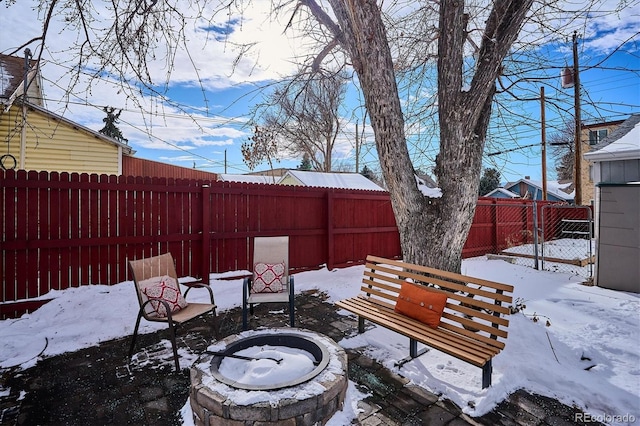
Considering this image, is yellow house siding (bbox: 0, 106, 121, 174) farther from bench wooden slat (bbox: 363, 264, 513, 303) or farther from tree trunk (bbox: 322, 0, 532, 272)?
bench wooden slat (bbox: 363, 264, 513, 303)

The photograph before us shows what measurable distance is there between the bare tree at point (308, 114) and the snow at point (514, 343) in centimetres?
356

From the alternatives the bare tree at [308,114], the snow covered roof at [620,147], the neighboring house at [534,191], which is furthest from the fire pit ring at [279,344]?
the neighboring house at [534,191]

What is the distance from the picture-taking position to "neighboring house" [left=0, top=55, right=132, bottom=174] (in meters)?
7.74

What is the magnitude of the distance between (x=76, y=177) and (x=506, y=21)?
588 centimetres

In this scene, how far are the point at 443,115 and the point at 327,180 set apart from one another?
11.9 meters

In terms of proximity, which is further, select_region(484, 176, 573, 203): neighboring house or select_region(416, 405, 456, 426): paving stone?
select_region(484, 176, 573, 203): neighboring house

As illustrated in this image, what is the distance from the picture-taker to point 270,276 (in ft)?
13.4

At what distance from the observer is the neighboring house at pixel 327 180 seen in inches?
583

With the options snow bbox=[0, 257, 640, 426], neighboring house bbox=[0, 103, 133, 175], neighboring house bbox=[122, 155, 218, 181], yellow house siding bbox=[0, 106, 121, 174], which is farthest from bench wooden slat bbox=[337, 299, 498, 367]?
neighboring house bbox=[122, 155, 218, 181]

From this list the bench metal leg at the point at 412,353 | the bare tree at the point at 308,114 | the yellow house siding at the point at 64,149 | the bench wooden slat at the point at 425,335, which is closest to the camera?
the bench wooden slat at the point at 425,335

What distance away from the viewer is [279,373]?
222 centimetres

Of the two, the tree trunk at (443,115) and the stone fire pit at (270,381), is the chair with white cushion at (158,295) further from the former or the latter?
the tree trunk at (443,115)

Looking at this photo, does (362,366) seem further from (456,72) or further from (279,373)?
(456,72)

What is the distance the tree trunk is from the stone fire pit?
191 cm
